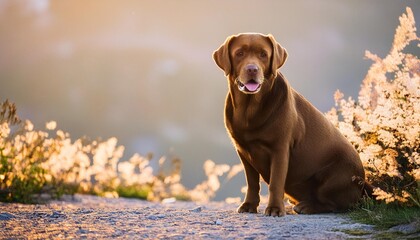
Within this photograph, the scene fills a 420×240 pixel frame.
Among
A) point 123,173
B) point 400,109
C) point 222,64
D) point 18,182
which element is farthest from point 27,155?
point 400,109

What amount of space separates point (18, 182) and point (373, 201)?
5352mm

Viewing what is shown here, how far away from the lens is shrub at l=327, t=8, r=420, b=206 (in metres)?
5.09

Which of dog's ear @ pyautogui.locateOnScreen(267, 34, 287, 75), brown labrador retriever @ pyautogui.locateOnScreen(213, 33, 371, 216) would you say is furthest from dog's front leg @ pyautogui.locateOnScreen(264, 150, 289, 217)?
dog's ear @ pyautogui.locateOnScreen(267, 34, 287, 75)

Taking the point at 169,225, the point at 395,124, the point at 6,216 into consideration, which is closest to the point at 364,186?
the point at 395,124

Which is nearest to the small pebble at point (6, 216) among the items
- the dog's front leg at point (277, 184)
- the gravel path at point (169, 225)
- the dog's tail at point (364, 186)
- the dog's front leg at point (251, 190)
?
the gravel path at point (169, 225)

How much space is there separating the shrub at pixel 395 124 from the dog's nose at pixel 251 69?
121cm

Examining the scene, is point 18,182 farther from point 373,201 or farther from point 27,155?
Result: point 373,201

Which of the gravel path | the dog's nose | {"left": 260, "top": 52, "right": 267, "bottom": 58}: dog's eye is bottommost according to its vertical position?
the gravel path

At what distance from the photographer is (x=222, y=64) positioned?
5676 mm

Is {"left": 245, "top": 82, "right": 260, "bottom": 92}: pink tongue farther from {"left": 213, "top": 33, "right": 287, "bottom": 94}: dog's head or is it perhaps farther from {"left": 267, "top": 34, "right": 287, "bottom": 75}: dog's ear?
{"left": 267, "top": 34, "right": 287, "bottom": 75}: dog's ear

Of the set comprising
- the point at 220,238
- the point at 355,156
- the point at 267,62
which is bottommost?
the point at 220,238

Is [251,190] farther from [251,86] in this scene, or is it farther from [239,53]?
[239,53]

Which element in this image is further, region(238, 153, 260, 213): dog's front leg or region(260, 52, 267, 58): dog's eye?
region(238, 153, 260, 213): dog's front leg

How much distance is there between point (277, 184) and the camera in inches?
216
